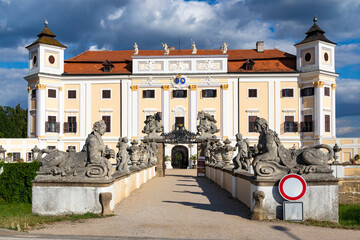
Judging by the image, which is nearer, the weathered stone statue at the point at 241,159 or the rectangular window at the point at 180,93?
the weathered stone statue at the point at 241,159

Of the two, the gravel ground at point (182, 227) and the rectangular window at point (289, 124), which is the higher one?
the rectangular window at point (289, 124)

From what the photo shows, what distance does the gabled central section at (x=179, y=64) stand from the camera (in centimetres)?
4878

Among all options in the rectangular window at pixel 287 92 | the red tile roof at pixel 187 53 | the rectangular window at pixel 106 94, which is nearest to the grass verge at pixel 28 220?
the rectangular window at pixel 106 94

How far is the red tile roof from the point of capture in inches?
1946

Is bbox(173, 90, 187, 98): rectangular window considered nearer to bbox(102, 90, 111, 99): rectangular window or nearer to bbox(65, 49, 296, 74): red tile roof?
bbox(65, 49, 296, 74): red tile roof

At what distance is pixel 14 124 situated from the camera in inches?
2749

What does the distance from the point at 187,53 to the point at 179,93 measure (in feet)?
19.2

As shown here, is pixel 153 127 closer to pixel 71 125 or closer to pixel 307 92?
pixel 71 125

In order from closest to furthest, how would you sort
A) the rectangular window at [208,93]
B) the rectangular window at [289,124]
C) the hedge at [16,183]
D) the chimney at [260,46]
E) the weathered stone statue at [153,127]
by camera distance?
the hedge at [16,183], the weathered stone statue at [153,127], the rectangular window at [289,124], the rectangular window at [208,93], the chimney at [260,46]

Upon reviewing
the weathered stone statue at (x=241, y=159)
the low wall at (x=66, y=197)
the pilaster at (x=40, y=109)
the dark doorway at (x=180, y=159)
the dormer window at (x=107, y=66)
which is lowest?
the dark doorway at (x=180, y=159)

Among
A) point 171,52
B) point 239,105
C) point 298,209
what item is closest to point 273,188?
point 298,209

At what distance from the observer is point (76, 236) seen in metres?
7.56

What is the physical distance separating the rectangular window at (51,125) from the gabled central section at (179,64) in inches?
417

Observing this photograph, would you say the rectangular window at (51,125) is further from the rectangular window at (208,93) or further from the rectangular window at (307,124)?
the rectangular window at (307,124)
